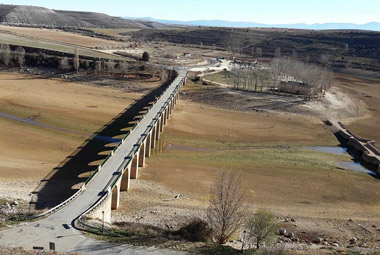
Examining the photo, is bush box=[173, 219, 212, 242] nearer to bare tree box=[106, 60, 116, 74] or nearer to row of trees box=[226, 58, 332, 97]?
row of trees box=[226, 58, 332, 97]

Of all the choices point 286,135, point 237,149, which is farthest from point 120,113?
point 286,135

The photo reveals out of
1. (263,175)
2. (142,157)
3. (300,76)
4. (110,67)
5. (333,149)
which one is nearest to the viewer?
(263,175)

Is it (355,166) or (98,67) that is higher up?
(98,67)

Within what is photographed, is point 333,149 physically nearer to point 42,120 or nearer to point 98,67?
point 42,120

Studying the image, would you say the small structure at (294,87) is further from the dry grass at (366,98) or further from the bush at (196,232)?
the bush at (196,232)

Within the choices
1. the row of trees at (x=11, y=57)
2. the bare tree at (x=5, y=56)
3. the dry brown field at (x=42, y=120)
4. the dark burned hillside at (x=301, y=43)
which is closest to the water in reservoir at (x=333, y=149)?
the dry brown field at (x=42, y=120)

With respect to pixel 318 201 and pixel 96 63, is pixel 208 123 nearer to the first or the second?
pixel 318 201

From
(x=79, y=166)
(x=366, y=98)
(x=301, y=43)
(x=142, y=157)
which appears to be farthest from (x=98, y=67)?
(x=301, y=43)

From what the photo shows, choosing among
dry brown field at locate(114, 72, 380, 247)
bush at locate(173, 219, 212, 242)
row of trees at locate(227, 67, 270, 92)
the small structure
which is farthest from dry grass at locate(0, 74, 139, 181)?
the small structure
